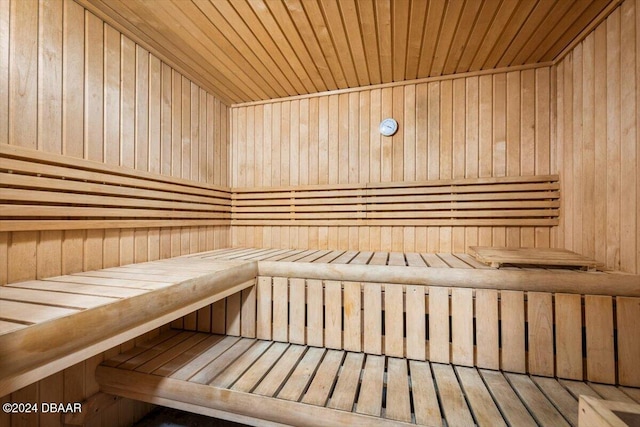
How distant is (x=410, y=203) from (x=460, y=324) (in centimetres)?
→ 132

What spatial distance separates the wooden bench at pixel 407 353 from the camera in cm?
142

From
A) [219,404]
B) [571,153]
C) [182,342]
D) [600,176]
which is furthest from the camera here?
[571,153]

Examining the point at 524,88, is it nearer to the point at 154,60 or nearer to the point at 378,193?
the point at 378,193

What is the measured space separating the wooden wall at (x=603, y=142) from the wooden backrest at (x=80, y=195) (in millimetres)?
3339

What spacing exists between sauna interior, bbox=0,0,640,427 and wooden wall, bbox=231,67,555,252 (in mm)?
23

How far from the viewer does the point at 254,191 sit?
3.30 meters

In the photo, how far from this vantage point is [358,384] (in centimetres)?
157

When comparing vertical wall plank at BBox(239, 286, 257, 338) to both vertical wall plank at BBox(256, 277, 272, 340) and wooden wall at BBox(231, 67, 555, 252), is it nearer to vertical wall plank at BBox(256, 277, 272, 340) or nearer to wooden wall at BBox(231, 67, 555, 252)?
vertical wall plank at BBox(256, 277, 272, 340)

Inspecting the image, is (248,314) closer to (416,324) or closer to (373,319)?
(373,319)

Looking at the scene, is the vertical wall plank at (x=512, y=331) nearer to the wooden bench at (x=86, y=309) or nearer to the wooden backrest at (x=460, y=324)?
the wooden backrest at (x=460, y=324)

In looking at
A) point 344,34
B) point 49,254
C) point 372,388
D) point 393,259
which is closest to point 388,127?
point 344,34

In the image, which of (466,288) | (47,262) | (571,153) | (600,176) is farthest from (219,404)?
(571,153)

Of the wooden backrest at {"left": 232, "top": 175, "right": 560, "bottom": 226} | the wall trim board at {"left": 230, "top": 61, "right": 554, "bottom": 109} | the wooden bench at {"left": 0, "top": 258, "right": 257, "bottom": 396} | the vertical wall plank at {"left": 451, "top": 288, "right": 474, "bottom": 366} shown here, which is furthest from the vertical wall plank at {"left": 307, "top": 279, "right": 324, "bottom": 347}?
the wall trim board at {"left": 230, "top": 61, "right": 554, "bottom": 109}

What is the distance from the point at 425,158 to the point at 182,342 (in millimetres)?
2744
